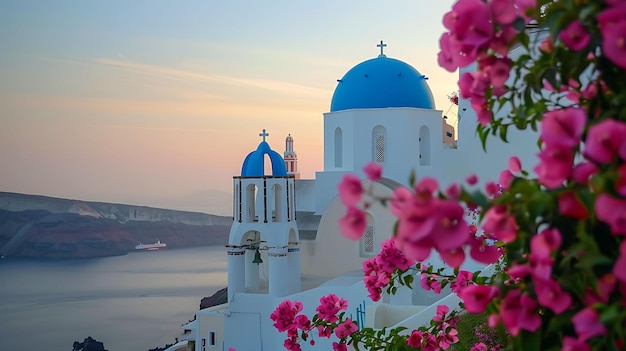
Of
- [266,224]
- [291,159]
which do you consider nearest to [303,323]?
[266,224]

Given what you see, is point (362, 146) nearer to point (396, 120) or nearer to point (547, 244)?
point (396, 120)

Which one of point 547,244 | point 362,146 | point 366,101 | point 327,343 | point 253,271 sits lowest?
point 327,343

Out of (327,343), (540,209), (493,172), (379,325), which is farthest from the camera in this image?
(327,343)

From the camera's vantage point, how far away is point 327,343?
1160cm

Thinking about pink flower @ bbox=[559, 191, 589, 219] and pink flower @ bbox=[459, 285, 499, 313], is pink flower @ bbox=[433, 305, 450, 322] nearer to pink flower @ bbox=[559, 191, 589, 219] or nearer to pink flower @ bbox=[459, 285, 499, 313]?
pink flower @ bbox=[459, 285, 499, 313]

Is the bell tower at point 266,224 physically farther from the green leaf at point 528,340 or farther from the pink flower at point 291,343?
the green leaf at point 528,340

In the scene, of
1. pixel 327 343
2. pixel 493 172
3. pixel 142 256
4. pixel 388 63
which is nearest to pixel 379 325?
pixel 327 343

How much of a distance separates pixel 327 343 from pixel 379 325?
4.31 ft

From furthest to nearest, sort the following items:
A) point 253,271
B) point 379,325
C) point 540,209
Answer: point 253,271, point 379,325, point 540,209

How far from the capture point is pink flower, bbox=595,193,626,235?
990mm

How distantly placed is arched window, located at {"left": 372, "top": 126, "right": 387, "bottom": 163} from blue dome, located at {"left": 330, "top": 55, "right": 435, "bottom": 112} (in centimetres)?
52

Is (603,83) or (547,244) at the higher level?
(603,83)

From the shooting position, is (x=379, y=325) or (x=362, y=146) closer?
(x=379, y=325)

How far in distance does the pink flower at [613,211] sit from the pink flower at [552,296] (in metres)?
0.16
